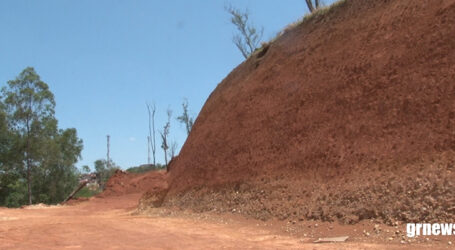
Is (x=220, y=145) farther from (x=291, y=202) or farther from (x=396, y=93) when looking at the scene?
(x=396, y=93)

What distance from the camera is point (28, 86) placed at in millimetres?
34406

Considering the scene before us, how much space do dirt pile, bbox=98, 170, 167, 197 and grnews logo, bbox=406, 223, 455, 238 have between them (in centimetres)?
2387

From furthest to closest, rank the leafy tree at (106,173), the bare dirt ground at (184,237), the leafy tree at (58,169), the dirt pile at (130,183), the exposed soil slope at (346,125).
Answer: the leafy tree at (106,173) < the leafy tree at (58,169) < the dirt pile at (130,183) < the exposed soil slope at (346,125) < the bare dirt ground at (184,237)

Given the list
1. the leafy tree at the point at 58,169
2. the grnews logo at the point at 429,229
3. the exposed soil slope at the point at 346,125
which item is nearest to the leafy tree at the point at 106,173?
the leafy tree at the point at 58,169

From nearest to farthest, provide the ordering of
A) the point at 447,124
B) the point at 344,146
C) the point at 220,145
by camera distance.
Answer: the point at 447,124 < the point at 344,146 < the point at 220,145

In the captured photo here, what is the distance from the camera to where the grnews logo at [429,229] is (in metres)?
7.34

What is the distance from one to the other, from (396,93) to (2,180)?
110 ft

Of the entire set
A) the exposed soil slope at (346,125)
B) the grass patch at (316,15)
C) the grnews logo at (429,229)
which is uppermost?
the grass patch at (316,15)

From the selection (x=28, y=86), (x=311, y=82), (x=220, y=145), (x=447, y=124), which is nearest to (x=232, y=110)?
(x=220, y=145)

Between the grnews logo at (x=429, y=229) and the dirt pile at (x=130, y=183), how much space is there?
23.9m

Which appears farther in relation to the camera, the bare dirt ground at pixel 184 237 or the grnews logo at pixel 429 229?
the bare dirt ground at pixel 184 237

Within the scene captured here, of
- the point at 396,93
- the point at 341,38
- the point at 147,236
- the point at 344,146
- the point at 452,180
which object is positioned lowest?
the point at 147,236

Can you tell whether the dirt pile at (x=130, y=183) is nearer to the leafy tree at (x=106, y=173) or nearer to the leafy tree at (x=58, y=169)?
the leafy tree at (x=58, y=169)

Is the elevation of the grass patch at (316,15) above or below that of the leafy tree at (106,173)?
above
